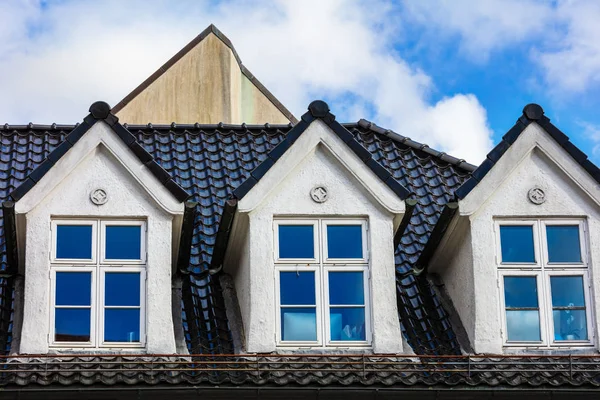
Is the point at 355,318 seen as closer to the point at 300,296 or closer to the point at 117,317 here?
the point at 300,296

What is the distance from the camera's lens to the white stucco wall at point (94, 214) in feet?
79.7

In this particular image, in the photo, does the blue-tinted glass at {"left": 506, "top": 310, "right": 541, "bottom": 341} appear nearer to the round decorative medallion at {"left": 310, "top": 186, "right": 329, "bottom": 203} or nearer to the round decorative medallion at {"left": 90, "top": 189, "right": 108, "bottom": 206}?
the round decorative medallion at {"left": 310, "top": 186, "right": 329, "bottom": 203}

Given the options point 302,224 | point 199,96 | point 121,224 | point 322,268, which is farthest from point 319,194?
point 199,96

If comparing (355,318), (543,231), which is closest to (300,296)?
(355,318)

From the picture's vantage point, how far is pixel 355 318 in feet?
81.7

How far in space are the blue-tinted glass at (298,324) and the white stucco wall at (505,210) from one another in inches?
100

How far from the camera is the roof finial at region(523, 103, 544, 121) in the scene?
2598 centimetres

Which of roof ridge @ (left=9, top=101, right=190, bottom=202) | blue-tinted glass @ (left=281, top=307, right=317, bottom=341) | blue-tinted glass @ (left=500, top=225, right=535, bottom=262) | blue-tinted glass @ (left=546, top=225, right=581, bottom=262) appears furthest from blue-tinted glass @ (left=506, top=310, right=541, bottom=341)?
roof ridge @ (left=9, top=101, right=190, bottom=202)

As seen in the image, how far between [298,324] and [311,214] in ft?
5.91

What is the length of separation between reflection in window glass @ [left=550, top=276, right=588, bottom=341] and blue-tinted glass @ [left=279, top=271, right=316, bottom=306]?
12.5 feet

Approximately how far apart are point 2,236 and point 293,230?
16.9 feet

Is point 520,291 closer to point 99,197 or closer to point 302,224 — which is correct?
point 302,224

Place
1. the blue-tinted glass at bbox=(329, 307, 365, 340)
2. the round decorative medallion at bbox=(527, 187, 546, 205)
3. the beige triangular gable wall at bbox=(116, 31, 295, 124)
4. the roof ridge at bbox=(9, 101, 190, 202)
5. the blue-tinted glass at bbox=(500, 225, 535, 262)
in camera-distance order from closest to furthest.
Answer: the blue-tinted glass at bbox=(329, 307, 365, 340), the roof ridge at bbox=(9, 101, 190, 202), the blue-tinted glass at bbox=(500, 225, 535, 262), the round decorative medallion at bbox=(527, 187, 546, 205), the beige triangular gable wall at bbox=(116, 31, 295, 124)

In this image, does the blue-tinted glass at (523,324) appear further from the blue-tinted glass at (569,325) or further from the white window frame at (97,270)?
the white window frame at (97,270)
